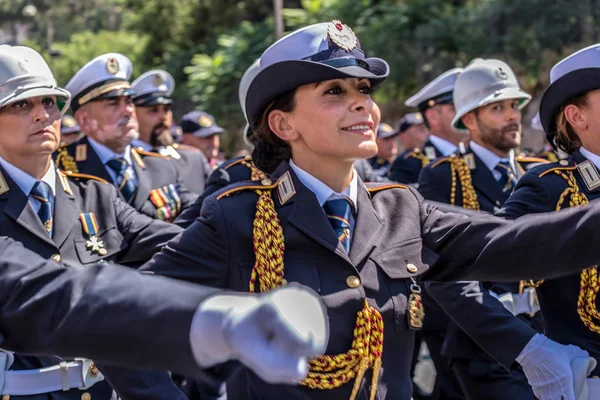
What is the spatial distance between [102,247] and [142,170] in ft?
7.87

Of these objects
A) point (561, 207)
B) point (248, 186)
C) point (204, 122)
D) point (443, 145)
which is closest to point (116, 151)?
point (443, 145)

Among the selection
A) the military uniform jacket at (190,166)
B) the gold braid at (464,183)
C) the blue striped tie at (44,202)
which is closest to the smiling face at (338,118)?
the blue striped tie at (44,202)

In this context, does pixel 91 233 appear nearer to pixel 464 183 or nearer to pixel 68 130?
pixel 464 183

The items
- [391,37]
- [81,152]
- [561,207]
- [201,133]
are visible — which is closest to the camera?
[561,207]

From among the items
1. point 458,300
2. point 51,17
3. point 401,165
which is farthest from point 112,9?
point 458,300

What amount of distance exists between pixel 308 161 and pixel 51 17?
51.1m

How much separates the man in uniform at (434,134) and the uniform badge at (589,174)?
11.8 feet

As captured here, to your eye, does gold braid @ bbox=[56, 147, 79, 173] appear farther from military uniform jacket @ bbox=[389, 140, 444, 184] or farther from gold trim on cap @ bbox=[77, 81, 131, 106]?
military uniform jacket @ bbox=[389, 140, 444, 184]

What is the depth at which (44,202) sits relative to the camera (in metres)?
3.55

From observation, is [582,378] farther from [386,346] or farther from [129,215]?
[129,215]

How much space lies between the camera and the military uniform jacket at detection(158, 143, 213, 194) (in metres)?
6.62

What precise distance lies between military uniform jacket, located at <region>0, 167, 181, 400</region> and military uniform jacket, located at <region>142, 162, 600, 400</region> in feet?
2.64

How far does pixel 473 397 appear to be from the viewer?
4590mm

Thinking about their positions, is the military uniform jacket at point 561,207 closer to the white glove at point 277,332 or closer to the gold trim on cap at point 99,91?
the white glove at point 277,332
